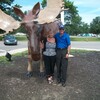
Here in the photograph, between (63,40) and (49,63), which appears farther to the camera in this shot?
(49,63)

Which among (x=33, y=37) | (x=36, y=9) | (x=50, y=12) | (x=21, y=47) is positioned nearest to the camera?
(x=33, y=37)

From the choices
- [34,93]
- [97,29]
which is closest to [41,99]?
[34,93]

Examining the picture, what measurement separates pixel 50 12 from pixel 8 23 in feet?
4.45

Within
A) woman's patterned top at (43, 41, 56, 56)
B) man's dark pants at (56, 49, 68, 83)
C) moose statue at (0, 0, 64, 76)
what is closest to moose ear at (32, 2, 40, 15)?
moose statue at (0, 0, 64, 76)

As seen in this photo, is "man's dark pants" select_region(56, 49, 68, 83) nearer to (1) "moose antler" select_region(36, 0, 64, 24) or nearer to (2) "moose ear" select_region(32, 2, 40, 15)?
(1) "moose antler" select_region(36, 0, 64, 24)

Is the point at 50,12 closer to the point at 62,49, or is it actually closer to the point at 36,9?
the point at 36,9

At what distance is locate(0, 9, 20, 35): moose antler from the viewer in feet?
27.7

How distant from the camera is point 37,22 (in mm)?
8203

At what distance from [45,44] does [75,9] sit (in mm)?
46578

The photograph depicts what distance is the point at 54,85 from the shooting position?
29.0ft

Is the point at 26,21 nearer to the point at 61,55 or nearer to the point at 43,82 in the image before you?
the point at 61,55

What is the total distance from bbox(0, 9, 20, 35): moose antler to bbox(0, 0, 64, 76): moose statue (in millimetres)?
239

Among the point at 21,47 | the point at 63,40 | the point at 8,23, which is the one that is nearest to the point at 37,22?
the point at 63,40

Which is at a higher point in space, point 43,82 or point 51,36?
point 51,36
